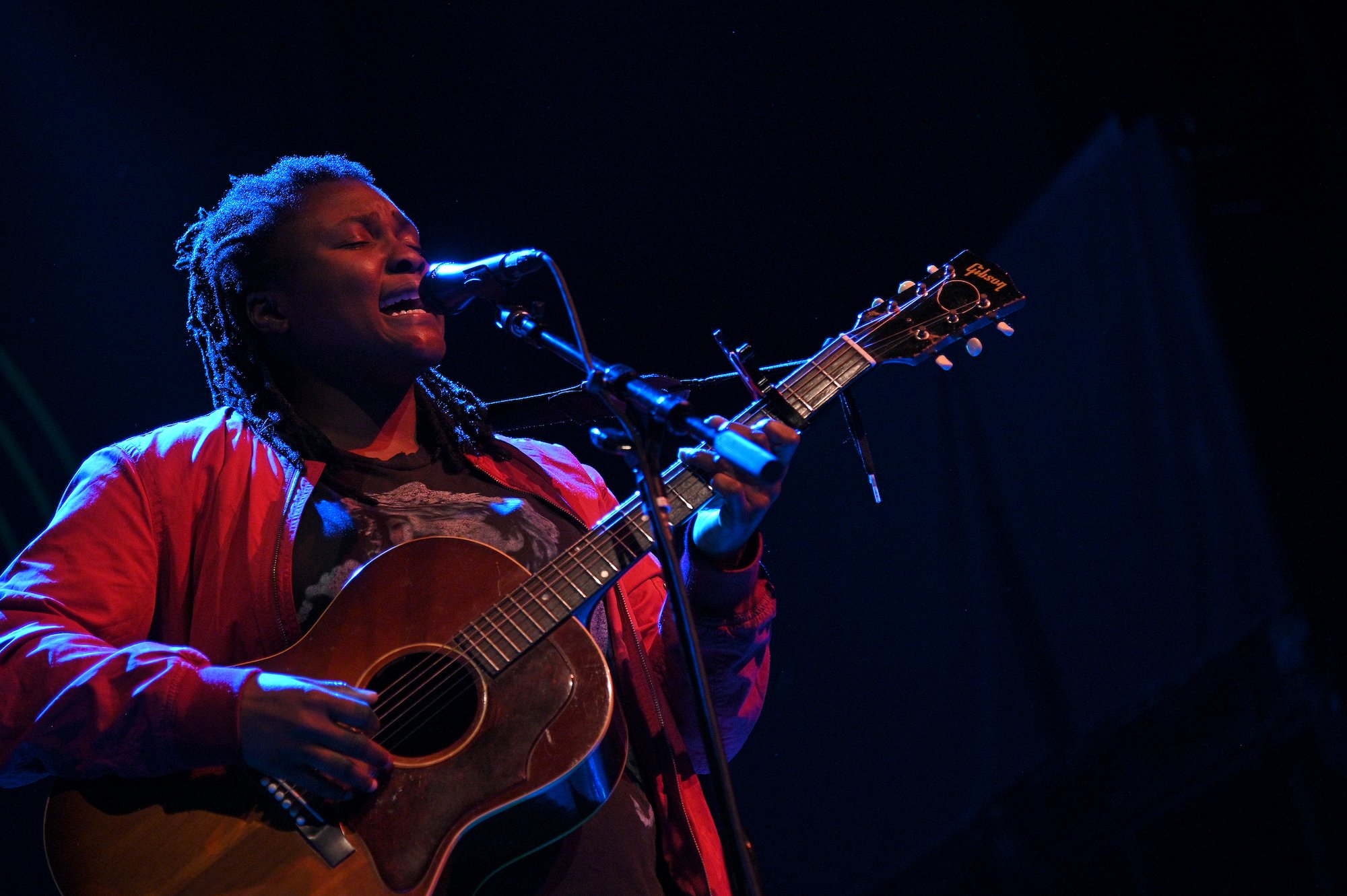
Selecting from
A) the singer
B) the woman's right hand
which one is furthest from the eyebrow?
the woman's right hand

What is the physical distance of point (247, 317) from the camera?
258cm

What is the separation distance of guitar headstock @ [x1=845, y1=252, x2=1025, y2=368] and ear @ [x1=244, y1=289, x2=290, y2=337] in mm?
1391

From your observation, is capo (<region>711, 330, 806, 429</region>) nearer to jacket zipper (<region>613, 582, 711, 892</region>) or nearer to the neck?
jacket zipper (<region>613, 582, 711, 892</region>)

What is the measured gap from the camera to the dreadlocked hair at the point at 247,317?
2496 mm

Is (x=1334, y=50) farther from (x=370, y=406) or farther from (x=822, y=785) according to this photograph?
(x=370, y=406)

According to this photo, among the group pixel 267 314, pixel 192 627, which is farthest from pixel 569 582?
pixel 267 314

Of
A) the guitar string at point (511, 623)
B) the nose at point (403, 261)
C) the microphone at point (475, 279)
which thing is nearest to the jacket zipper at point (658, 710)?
the guitar string at point (511, 623)

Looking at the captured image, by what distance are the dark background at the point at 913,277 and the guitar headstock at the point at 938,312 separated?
5.52 feet

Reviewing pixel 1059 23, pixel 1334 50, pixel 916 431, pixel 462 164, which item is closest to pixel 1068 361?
pixel 916 431

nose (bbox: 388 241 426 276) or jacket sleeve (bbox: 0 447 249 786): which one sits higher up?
nose (bbox: 388 241 426 276)

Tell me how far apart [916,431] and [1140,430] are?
0.81 meters

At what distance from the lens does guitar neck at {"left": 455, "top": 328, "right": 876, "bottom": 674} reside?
1909 mm

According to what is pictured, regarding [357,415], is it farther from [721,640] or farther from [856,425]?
[856,425]

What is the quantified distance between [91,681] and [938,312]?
5.92 ft
